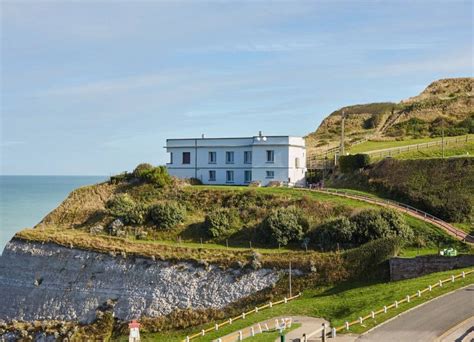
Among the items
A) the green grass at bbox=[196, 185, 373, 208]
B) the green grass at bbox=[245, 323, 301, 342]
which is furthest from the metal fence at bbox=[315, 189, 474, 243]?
the green grass at bbox=[245, 323, 301, 342]

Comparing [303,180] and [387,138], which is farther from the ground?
[387,138]

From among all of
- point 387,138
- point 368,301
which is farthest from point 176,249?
point 387,138

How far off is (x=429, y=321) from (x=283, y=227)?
1960 centimetres

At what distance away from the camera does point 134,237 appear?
52406 millimetres

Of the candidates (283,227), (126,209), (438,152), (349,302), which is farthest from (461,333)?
(438,152)

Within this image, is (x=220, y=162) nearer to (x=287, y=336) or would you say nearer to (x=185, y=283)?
(x=185, y=283)

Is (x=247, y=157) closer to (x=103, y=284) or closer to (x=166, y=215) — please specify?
(x=166, y=215)

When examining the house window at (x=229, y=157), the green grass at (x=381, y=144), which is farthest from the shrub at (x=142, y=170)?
the green grass at (x=381, y=144)

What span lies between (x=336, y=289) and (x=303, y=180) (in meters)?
25.5

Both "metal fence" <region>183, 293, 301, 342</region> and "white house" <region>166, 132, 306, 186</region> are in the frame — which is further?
"white house" <region>166, 132, 306, 186</region>

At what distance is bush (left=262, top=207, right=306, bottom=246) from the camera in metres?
47.8

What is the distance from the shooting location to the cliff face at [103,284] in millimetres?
42938

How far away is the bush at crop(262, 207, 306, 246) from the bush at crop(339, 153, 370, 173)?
1565 centimetres

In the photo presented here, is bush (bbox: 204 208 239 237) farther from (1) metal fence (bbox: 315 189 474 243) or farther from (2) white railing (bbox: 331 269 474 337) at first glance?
(2) white railing (bbox: 331 269 474 337)
